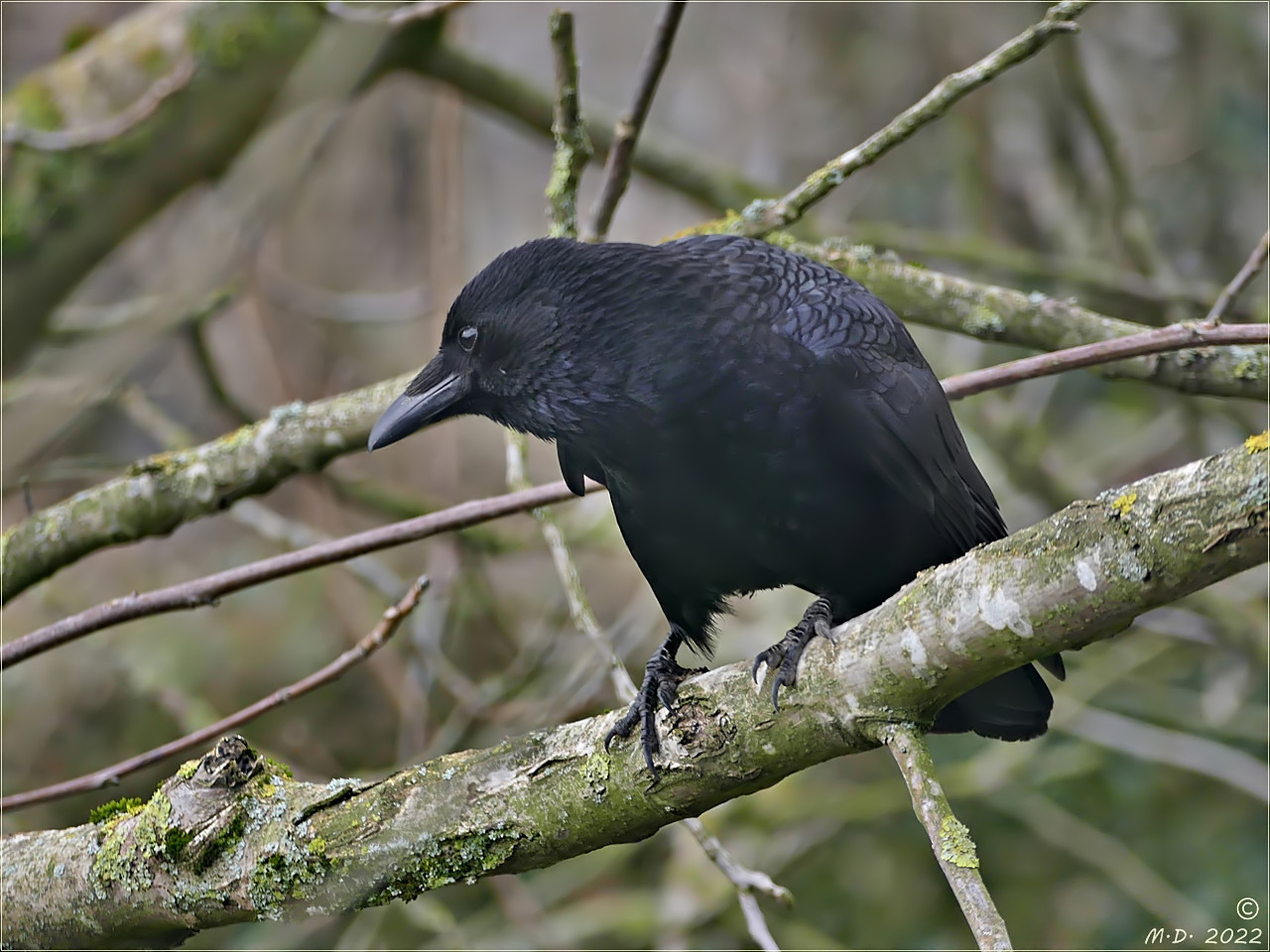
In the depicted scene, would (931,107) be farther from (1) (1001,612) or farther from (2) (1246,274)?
(1) (1001,612)

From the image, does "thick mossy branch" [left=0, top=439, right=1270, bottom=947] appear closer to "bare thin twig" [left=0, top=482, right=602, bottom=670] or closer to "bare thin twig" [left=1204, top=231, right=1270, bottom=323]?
"bare thin twig" [left=0, top=482, right=602, bottom=670]

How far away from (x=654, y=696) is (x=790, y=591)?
3.23m

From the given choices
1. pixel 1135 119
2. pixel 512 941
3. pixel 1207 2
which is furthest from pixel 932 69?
pixel 512 941

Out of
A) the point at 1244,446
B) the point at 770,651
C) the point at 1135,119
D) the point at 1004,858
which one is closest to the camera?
the point at 1244,446

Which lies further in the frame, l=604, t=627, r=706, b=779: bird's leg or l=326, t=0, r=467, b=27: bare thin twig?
l=326, t=0, r=467, b=27: bare thin twig

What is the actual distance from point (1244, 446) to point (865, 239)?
350 centimetres

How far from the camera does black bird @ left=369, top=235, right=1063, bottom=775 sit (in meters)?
2.63

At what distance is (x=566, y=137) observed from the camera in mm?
3205

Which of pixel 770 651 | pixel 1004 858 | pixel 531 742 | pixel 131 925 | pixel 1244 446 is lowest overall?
pixel 1004 858

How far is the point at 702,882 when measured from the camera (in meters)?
4.73

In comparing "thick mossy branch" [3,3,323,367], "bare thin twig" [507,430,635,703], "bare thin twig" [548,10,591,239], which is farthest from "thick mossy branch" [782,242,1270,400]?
"thick mossy branch" [3,3,323,367]

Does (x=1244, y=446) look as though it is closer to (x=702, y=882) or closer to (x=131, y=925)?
(x=131, y=925)

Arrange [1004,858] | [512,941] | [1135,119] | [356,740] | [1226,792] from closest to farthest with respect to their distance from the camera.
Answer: [512,941]
[1226,792]
[1004,858]
[356,740]
[1135,119]

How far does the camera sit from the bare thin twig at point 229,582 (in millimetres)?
2586
